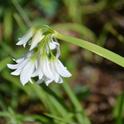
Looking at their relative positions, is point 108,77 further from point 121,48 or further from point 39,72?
point 39,72

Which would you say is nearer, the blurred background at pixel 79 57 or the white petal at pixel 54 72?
the white petal at pixel 54 72

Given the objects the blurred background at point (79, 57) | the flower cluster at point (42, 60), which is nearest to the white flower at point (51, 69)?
the flower cluster at point (42, 60)

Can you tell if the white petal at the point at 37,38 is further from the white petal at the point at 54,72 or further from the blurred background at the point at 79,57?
the blurred background at the point at 79,57

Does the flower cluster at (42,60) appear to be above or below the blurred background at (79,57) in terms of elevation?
below

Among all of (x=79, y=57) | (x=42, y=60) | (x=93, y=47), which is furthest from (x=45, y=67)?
(x=79, y=57)

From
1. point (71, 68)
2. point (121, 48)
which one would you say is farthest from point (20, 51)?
point (121, 48)

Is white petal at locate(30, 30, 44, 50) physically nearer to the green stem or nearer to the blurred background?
the green stem

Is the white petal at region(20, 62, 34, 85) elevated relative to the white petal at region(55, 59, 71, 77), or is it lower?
lower

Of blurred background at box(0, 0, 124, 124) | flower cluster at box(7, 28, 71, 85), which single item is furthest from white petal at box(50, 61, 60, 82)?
blurred background at box(0, 0, 124, 124)
